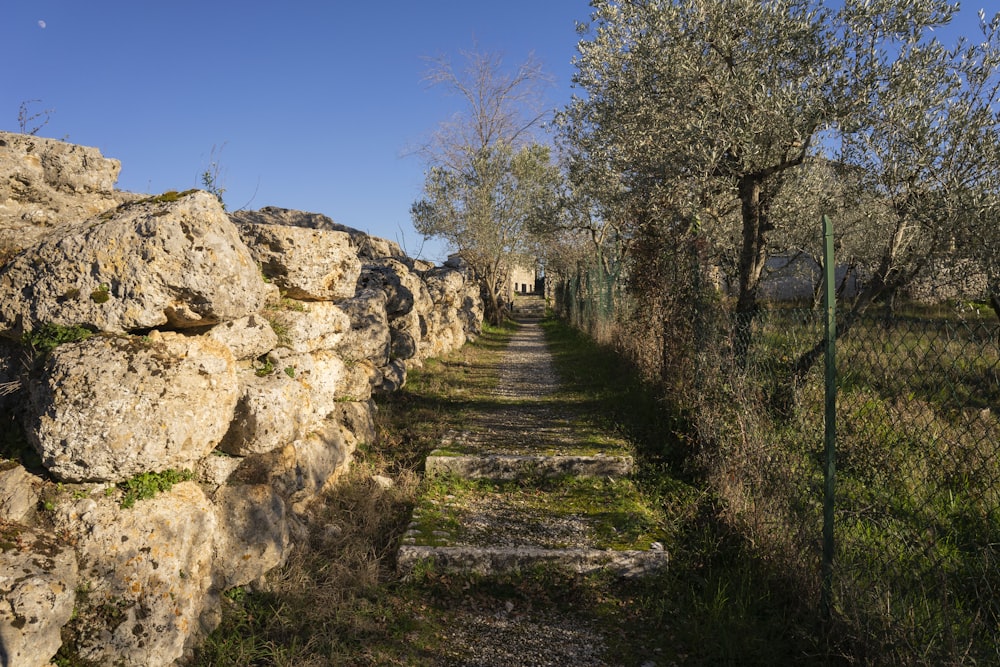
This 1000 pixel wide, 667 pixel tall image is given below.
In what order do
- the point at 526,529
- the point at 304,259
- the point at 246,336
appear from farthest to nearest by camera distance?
the point at 304,259
the point at 526,529
the point at 246,336

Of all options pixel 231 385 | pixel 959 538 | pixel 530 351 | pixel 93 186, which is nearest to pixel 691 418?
pixel 959 538

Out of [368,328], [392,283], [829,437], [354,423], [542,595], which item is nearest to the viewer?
[829,437]

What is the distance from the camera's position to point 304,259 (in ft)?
17.4

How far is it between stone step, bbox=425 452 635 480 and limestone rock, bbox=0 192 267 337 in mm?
3014

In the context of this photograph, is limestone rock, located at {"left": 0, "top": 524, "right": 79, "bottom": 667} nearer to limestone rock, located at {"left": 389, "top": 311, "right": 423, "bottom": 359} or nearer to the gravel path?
the gravel path

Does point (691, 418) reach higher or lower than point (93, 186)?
lower

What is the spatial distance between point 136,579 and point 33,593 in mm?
477

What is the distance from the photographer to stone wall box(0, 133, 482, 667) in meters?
2.72

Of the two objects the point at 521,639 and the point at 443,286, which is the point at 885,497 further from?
the point at 443,286

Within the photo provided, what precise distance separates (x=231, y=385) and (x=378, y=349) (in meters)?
4.17

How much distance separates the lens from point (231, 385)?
3641 mm

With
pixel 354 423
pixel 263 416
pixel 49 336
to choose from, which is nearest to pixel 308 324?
pixel 354 423

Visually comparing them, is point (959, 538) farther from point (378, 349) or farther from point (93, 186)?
point (93, 186)

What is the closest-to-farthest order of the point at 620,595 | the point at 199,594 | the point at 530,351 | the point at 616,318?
the point at 199,594 → the point at 620,595 → the point at 616,318 → the point at 530,351
